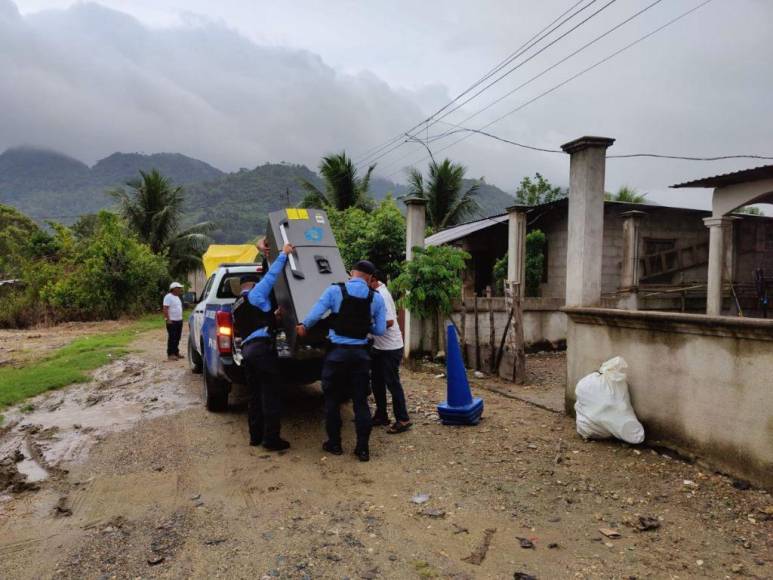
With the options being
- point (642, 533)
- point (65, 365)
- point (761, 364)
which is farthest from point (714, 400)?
Answer: point (65, 365)

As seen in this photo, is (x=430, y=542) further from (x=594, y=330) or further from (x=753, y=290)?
(x=753, y=290)

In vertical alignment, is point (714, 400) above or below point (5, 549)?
above

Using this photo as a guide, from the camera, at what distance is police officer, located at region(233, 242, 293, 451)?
5191 millimetres

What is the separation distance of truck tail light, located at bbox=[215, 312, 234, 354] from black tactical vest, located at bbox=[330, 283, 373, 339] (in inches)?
60.6

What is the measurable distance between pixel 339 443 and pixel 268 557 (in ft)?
6.33

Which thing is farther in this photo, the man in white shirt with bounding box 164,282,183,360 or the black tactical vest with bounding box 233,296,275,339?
the man in white shirt with bounding box 164,282,183,360

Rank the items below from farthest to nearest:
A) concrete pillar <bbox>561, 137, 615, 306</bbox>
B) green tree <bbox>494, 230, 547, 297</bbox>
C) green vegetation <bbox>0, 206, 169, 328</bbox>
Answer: green vegetation <bbox>0, 206, 169, 328</bbox>, green tree <bbox>494, 230, 547, 297</bbox>, concrete pillar <bbox>561, 137, 615, 306</bbox>

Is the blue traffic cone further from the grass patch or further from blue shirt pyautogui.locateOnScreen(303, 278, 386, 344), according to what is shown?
the grass patch

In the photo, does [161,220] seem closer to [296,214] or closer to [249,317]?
[296,214]

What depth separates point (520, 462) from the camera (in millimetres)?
4871

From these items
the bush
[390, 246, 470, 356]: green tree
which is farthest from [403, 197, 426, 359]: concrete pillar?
the bush

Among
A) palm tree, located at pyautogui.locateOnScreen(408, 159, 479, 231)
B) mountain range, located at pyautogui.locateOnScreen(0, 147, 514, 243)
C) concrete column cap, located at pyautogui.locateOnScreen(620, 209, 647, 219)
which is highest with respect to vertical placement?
mountain range, located at pyautogui.locateOnScreen(0, 147, 514, 243)

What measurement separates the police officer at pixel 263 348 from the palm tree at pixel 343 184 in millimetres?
17614

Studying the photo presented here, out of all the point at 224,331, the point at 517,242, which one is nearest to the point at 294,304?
the point at 224,331
